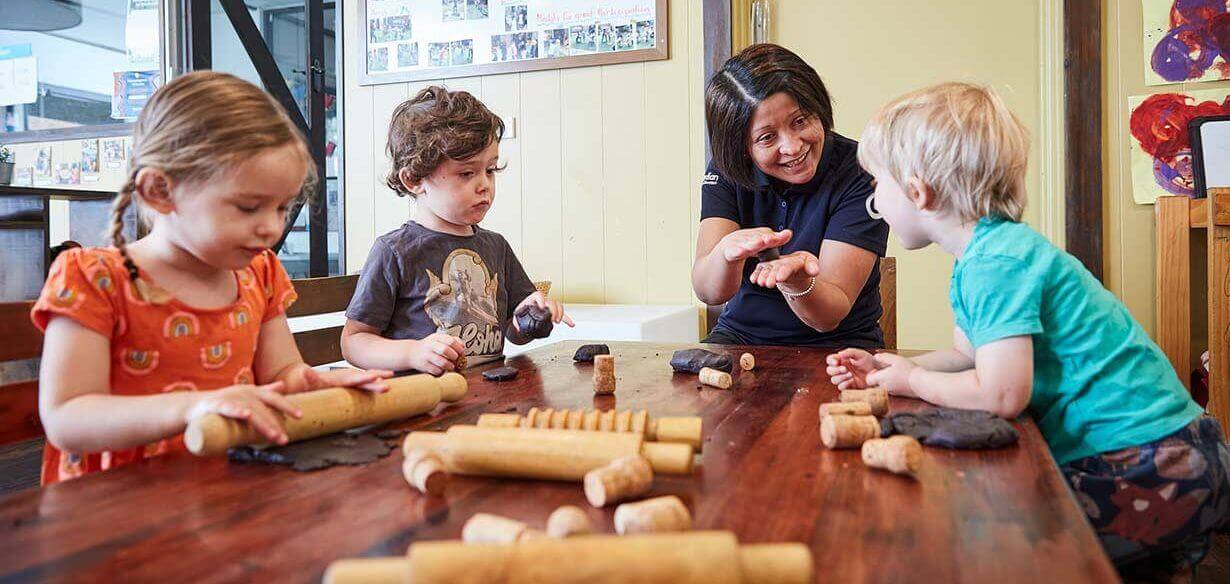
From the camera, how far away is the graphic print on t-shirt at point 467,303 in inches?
67.9

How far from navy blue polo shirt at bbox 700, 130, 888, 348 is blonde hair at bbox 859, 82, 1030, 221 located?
2.12ft

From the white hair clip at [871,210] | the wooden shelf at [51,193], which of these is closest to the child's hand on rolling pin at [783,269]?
the white hair clip at [871,210]

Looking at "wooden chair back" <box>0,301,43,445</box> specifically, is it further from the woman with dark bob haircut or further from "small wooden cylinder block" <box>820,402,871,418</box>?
the woman with dark bob haircut

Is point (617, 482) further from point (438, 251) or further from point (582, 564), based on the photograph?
point (438, 251)

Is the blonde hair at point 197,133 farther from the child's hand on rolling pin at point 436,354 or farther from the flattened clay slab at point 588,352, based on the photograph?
the flattened clay slab at point 588,352

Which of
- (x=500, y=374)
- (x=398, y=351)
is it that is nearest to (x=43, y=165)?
(x=398, y=351)

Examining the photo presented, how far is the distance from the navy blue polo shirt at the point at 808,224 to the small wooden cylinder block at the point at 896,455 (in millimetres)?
1147

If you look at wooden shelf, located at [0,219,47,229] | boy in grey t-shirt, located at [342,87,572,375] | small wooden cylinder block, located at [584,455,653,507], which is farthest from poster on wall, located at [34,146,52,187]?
small wooden cylinder block, located at [584,455,653,507]

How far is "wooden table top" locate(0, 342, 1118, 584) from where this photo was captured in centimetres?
58

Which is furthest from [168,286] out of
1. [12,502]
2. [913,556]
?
[913,556]

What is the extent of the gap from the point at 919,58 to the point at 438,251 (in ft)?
7.99

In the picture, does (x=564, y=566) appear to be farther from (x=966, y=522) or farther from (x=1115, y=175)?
(x=1115, y=175)

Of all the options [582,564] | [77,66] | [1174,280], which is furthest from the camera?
[77,66]

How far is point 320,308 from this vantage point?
1.94 meters
